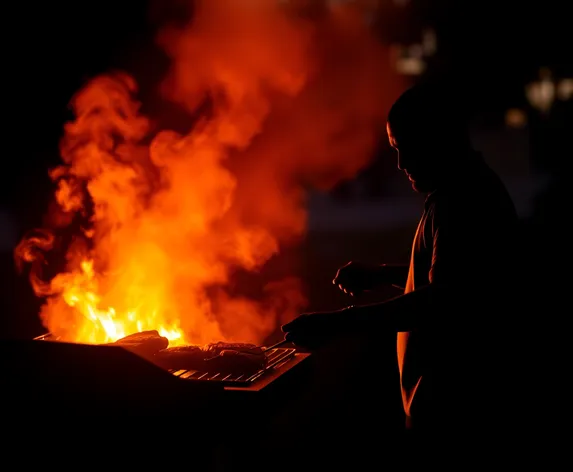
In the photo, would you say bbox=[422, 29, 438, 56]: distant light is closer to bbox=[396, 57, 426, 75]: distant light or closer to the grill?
bbox=[396, 57, 426, 75]: distant light

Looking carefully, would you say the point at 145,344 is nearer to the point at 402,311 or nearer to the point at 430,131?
the point at 402,311

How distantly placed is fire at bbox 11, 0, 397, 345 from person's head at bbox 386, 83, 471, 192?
201 cm

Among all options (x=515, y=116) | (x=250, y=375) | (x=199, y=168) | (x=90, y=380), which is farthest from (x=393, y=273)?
(x=515, y=116)

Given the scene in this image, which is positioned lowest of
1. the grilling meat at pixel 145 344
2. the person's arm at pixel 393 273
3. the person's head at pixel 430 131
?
the grilling meat at pixel 145 344

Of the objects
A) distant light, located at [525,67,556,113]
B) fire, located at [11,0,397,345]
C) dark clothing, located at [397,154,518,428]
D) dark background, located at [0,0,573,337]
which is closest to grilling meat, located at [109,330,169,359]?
fire, located at [11,0,397,345]

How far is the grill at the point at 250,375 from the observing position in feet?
8.40

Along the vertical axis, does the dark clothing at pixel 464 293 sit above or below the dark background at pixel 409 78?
below

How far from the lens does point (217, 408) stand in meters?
2.51

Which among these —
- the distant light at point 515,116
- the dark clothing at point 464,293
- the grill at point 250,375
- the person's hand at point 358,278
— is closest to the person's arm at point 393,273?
the person's hand at point 358,278

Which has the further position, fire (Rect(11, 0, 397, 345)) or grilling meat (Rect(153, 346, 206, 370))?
fire (Rect(11, 0, 397, 345))

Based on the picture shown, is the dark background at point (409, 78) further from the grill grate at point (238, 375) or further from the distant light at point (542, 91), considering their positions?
the grill grate at point (238, 375)

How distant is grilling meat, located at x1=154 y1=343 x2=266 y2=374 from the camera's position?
9.63ft

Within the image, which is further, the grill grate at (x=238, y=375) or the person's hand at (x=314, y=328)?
the grill grate at (x=238, y=375)

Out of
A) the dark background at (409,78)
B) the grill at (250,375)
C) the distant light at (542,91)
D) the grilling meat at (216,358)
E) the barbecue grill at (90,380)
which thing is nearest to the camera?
the barbecue grill at (90,380)
